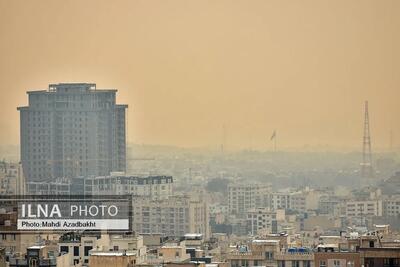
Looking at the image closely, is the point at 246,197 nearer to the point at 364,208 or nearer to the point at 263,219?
the point at 263,219

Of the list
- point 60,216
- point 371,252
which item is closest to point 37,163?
point 60,216

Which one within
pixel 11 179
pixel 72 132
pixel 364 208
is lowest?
pixel 364 208

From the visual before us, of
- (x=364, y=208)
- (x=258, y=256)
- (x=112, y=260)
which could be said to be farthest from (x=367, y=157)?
(x=112, y=260)

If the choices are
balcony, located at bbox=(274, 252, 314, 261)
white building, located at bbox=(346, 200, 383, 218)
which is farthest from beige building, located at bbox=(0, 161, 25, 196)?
balcony, located at bbox=(274, 252, 314, 261)

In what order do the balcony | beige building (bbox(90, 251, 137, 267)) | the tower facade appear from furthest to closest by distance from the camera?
the tower facade
the balcony
beige building (bbox(90, 251, 137, 267))

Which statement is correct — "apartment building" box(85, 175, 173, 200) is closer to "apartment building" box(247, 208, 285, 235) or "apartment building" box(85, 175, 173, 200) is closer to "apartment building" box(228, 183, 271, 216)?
"apartment building" box(228, 183, 271, 216)
